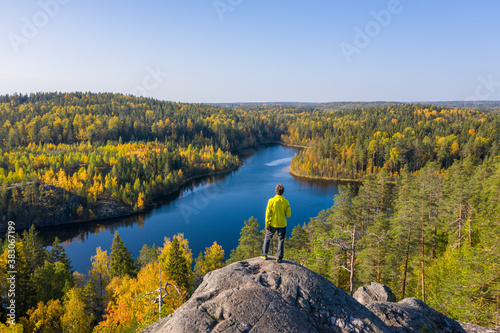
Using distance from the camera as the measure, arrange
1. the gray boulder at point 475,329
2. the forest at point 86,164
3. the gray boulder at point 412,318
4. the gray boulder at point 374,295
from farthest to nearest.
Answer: the forest at point 86,164 → the gray boulder at point 374,295 → the gray boulder at point 475,329 → the gray boulder at point 412,318

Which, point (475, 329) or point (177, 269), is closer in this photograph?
point (475, 329)

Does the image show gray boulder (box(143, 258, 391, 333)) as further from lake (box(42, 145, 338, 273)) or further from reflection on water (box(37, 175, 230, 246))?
reflection on water (box(37, 175, 230, 246))

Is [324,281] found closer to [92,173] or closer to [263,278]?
[263,278]

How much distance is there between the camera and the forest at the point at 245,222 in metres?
23.1

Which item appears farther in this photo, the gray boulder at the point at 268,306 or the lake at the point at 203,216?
the lake at the point at 203,216

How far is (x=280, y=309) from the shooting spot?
8023 mm

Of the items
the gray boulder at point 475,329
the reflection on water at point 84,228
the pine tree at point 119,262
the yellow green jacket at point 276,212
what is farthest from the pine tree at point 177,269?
the reflection on water at point 84,228

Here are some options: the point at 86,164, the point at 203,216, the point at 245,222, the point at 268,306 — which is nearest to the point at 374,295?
the point at 268,306

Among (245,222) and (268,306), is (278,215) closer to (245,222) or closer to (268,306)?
(268,306)

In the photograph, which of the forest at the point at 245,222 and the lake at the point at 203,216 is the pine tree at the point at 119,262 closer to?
the forest at the point at 245,222

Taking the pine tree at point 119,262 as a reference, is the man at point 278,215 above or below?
above

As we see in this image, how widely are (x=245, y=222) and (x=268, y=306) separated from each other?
28.8 meters

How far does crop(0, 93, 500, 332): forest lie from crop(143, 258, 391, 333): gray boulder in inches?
64.3

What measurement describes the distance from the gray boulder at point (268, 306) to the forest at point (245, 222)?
5.36ft
